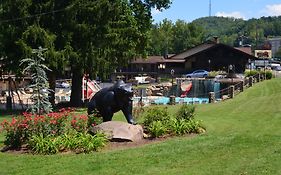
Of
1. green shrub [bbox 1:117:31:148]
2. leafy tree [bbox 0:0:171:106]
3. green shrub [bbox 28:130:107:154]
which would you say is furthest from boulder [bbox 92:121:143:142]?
leafy tree [bbox 0:0:171:106]

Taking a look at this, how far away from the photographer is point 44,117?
42.9 feet

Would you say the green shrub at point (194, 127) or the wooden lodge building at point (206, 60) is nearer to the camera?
the green shrub at point (194, 127)

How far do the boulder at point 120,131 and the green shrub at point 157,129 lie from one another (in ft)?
1.19

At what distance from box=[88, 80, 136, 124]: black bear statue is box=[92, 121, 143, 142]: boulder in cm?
75

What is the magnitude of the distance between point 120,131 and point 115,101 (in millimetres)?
1543

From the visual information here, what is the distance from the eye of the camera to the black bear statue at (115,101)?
47.6 ft

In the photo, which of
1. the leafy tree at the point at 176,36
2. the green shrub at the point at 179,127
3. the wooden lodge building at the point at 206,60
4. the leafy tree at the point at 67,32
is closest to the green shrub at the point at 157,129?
the green shrub at the point at 179,127

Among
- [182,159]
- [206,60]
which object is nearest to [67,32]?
[182,159]

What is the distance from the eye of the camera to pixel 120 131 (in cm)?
1355

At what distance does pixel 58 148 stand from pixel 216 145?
4.33 metres

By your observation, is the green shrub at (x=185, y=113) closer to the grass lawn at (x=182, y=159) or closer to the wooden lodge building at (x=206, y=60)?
the grass lawn at (x=182, y=159)

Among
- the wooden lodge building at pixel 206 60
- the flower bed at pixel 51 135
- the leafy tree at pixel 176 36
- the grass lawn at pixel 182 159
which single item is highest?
the leafy tree at pixel 176 36

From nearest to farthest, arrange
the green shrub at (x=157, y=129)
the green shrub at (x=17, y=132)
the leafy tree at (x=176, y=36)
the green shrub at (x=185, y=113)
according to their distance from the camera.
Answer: the green shrub at (x=17, y=132) → the green shrub at (x=157, y=129) → the green shrub at (x=185, y=113) → the leafy tree at (x=176, y=36)

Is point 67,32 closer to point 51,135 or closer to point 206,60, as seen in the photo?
point 51,135
